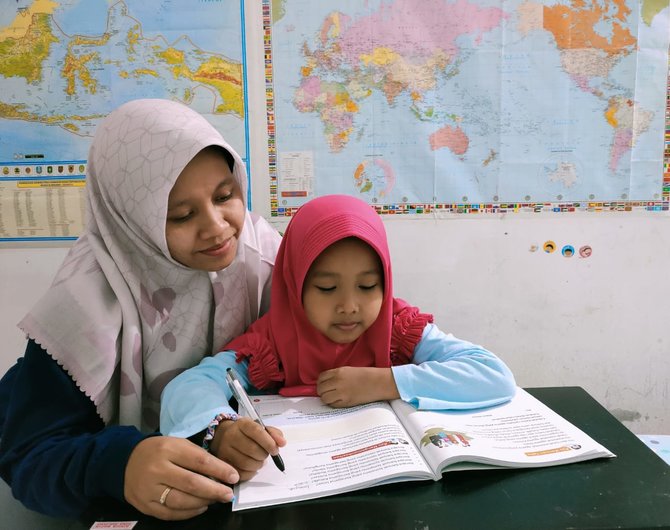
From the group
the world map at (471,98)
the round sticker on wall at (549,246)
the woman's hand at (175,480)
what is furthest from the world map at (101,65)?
the woman's hand at (175,480)

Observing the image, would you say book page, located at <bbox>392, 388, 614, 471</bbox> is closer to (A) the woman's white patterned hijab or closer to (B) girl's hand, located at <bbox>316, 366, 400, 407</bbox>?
(B) girl's hand, located at <bbox>316, 366, 400, 407</bbox>

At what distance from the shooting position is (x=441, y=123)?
5.99ft

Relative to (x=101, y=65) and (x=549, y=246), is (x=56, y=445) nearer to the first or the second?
(x=101, y=65)

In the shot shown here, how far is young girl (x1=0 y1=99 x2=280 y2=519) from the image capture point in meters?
0.76

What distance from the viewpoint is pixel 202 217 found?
987 mm

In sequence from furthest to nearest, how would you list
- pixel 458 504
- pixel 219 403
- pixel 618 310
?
pixel 618 310 < pixel 219 403 < pixel 458 504

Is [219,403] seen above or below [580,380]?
above

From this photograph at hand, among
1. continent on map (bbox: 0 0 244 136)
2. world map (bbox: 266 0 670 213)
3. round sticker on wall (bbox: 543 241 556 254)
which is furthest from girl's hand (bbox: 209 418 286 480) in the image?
round sticker on wall (bbox: 543 241 556 254)

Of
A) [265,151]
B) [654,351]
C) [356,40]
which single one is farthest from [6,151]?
[654,351]

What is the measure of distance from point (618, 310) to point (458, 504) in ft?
4.95

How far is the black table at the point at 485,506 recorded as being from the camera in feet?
2.11

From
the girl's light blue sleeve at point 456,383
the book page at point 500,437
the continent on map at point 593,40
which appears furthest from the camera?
the continent on map at point 593,40

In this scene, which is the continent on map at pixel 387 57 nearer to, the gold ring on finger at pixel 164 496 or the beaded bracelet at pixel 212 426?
the beaded bracelet at pixel 212 426

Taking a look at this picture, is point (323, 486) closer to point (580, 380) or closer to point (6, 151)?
point (580, 380)
